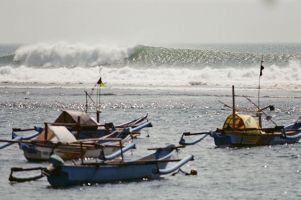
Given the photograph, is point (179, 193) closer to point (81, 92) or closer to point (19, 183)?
point (19, 183)

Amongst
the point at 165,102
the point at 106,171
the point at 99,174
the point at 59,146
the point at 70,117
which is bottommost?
the point at 165,102

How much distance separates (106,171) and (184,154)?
479 inches

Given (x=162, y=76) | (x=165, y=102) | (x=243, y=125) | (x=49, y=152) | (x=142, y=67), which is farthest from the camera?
(x=142, y=67)

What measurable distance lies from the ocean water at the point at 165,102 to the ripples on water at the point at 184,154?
0.04m

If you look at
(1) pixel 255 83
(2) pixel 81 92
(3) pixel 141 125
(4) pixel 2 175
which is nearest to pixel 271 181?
(4) pixel 2 175

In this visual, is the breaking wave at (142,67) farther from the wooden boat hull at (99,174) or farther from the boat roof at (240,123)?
the wooden boat hull at (99,174)

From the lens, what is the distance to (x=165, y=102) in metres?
98.7

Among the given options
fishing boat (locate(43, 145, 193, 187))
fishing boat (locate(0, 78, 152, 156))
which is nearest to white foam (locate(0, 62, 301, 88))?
fishing boat (locate(0, 78, 152, 156))

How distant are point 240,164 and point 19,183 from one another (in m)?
12.5

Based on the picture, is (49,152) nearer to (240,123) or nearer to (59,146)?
(59,146)

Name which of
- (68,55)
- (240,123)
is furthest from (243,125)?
(68,55)

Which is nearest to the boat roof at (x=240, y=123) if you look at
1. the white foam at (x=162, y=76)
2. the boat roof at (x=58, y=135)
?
the boat roof at (x=58, y=135)

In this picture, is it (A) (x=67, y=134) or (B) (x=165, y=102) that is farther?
(B) (x=165, y=102)

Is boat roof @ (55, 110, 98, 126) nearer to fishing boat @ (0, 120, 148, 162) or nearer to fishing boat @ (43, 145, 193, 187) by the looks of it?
fishing boat @ (0, 120, 148, 162)
